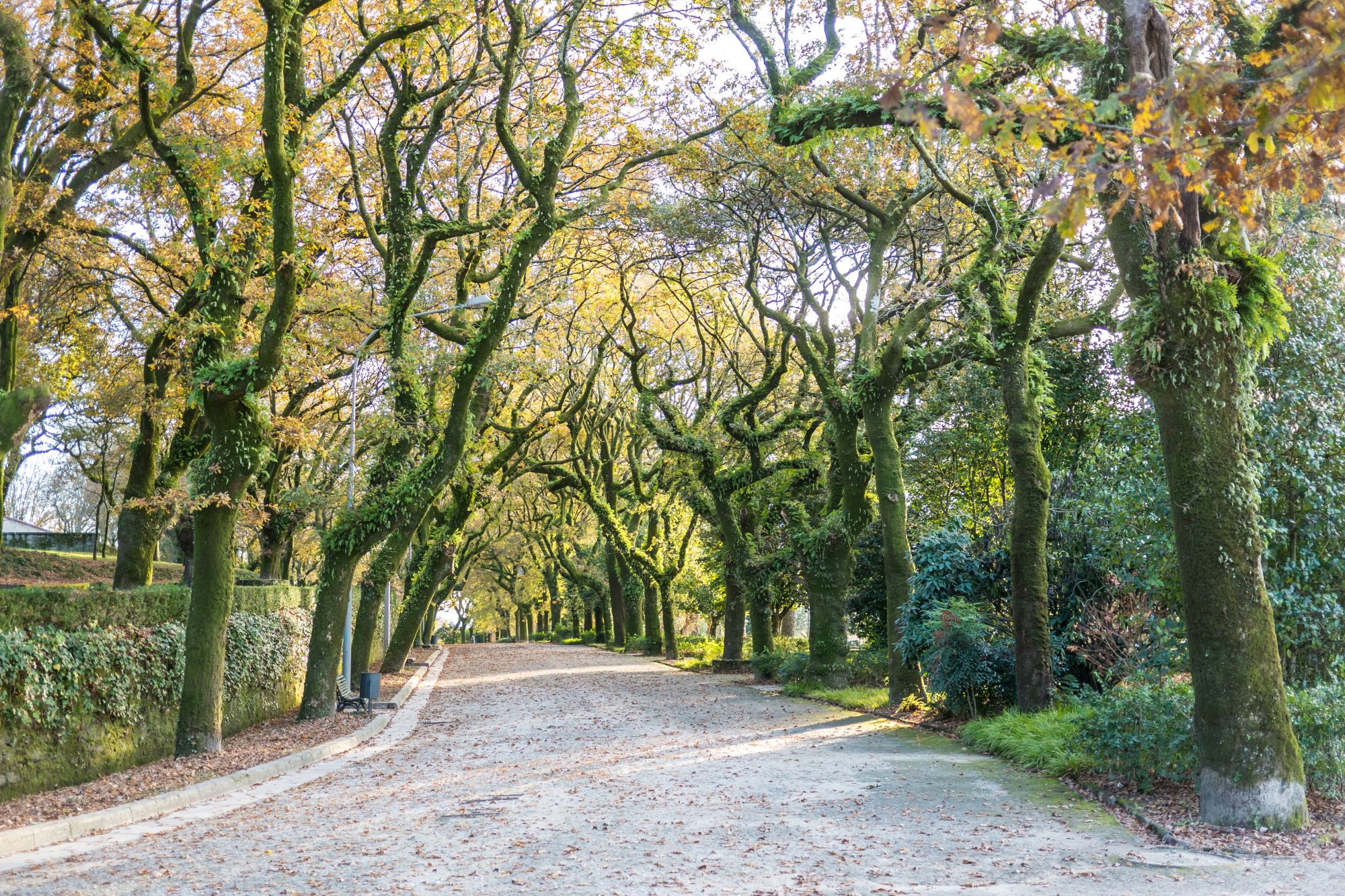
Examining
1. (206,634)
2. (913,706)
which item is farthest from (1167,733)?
(206,634)

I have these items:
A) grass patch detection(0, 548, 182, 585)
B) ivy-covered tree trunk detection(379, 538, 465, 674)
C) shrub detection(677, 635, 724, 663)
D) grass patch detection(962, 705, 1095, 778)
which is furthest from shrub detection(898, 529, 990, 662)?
grass patch detection(0, 548, 182, 585)

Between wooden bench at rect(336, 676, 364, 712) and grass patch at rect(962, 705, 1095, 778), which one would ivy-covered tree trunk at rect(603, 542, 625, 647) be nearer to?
wooden bench at rect(336, 676, 364, 712)

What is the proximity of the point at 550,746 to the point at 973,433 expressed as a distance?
12584 mm

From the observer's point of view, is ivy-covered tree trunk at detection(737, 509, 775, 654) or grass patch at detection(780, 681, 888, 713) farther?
ivy-covered tree trunk at detection(737, 509, 775, 654)

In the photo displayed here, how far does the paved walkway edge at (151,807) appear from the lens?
7426 millimetres

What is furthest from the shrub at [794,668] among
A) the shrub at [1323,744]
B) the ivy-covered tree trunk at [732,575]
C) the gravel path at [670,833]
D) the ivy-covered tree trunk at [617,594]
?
the ivy-covered tree trunk at [617,594]

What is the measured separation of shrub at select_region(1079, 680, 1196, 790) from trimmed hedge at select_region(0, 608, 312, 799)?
9.98 m

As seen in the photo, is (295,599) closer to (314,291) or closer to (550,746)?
(314,291)

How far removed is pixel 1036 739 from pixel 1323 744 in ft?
10.6

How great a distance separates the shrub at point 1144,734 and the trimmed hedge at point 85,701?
9.98 metres

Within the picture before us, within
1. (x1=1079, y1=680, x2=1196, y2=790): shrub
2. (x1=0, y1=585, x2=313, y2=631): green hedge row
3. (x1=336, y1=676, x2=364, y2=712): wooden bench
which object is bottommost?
(x1=336, y1=676, x2=364, y2=712): wooden bench

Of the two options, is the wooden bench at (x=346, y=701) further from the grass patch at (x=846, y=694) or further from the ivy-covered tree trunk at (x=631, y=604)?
the ivy-covered tree trunk at (x=631, y=604)

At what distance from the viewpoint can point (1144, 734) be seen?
8.59 m

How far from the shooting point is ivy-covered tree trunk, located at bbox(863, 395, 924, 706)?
15.4 m
